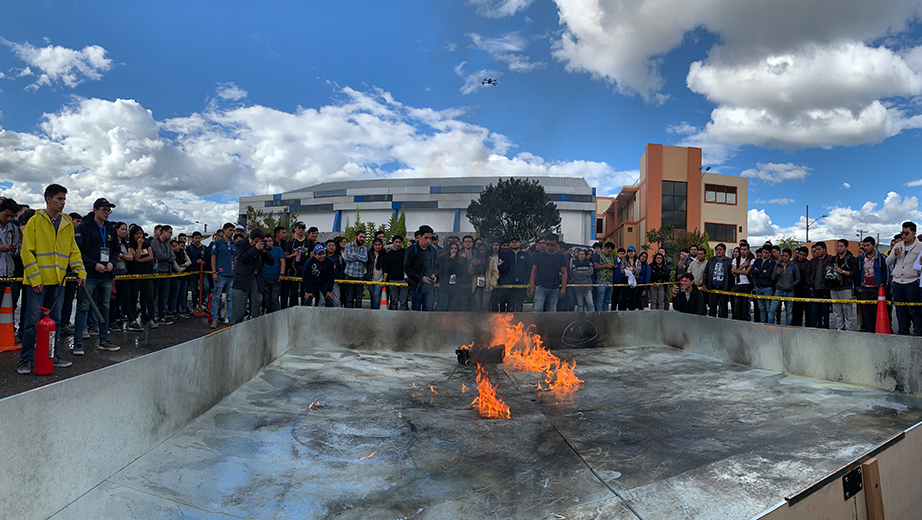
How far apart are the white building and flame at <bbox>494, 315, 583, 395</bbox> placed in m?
49.6

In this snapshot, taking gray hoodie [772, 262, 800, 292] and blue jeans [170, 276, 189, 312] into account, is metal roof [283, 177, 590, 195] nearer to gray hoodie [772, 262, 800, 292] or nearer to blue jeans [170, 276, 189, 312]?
gray hoodie [772, 262, 800, 292]

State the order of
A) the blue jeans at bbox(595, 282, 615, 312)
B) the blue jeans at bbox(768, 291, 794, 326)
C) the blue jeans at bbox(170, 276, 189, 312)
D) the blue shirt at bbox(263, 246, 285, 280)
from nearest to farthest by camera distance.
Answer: the blue shirt at bbox(263, 246, 285, 280)
the blue jeans at bbox(768, 291, 794, 326)
the blue jeans at bbox(170, 276, 189, 312)
the blue jeans at bbox(595, 282, 615, 312)

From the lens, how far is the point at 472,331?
991 centimetres

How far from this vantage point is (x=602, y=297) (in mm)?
12086

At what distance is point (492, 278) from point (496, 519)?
764 centimetres

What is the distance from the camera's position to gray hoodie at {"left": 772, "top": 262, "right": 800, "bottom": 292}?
1019 centimetres

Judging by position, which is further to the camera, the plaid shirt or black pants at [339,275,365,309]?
the plaid shirt

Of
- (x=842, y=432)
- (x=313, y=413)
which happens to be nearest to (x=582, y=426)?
(x=842, y=432)

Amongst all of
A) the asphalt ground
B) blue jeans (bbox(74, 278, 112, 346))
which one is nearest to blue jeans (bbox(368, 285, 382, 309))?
the asphalt ground

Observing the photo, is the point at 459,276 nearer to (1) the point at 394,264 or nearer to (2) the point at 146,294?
(1) the point at 394,264

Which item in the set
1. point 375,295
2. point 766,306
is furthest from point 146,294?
point 766,306

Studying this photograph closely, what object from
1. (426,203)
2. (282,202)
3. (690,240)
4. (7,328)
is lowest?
(7,328)

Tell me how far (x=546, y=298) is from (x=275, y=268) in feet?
18.9

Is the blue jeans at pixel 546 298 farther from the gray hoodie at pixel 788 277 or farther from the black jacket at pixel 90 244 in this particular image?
the black jacket at pixel 90 244
